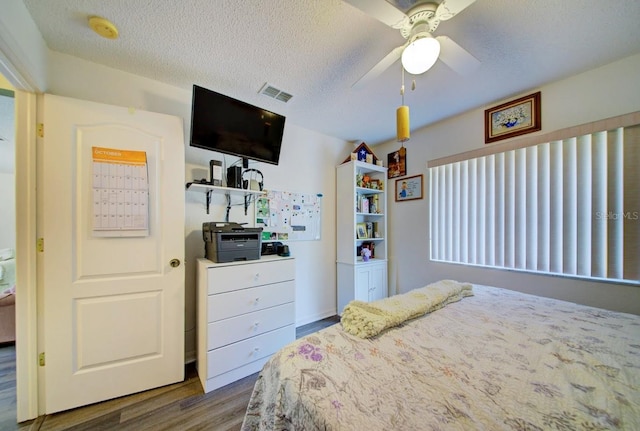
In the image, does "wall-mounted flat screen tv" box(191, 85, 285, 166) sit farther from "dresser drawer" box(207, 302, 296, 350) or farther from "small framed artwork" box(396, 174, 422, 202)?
"small framed artwork" box(396, 174, 422, 202)

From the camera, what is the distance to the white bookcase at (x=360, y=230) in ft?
9.01

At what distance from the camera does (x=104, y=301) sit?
1.49 m

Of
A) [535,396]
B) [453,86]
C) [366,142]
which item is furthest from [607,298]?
[366,142]

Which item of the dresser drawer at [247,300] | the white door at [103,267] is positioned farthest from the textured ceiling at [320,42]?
the dresser drawer at [247,300]

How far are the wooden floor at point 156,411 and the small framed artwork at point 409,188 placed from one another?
249cm

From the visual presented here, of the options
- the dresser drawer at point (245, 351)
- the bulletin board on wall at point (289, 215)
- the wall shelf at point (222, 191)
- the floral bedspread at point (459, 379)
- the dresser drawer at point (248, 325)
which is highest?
the wall shelf at point (222, 191)

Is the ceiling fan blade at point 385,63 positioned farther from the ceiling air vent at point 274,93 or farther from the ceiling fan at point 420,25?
the ceiling air vent at point 274,93

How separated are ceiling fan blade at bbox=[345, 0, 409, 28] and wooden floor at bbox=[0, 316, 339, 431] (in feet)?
7.51

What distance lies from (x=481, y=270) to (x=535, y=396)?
1777 mm

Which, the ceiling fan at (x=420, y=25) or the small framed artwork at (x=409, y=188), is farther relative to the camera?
the small framed artwork at (x=409, y=188)

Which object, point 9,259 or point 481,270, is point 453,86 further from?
point 9,259

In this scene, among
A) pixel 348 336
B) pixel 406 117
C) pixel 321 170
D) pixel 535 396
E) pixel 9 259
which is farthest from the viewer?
pixel 9 259

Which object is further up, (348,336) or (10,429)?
(348,336)

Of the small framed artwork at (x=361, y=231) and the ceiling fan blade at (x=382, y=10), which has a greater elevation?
the ceiling fan blade at (x=382, y=10)
